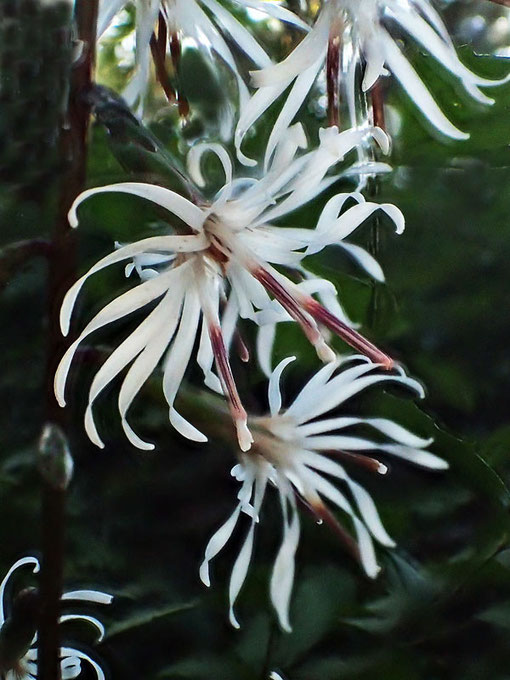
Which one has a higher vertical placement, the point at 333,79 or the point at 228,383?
the point at 333,79

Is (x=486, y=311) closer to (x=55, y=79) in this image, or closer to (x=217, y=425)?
(x=217, y=425)

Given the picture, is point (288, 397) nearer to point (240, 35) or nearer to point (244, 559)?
point (244, 559)

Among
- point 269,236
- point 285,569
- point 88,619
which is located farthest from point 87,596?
point 269,236

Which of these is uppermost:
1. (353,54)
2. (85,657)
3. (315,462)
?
(353,54)

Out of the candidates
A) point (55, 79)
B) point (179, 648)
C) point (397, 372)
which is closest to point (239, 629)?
point (179, 648)

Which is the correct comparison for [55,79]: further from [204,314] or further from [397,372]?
[397,372]

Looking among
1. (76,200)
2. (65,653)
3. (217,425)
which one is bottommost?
(65,653)

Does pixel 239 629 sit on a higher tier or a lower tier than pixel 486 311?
lower
